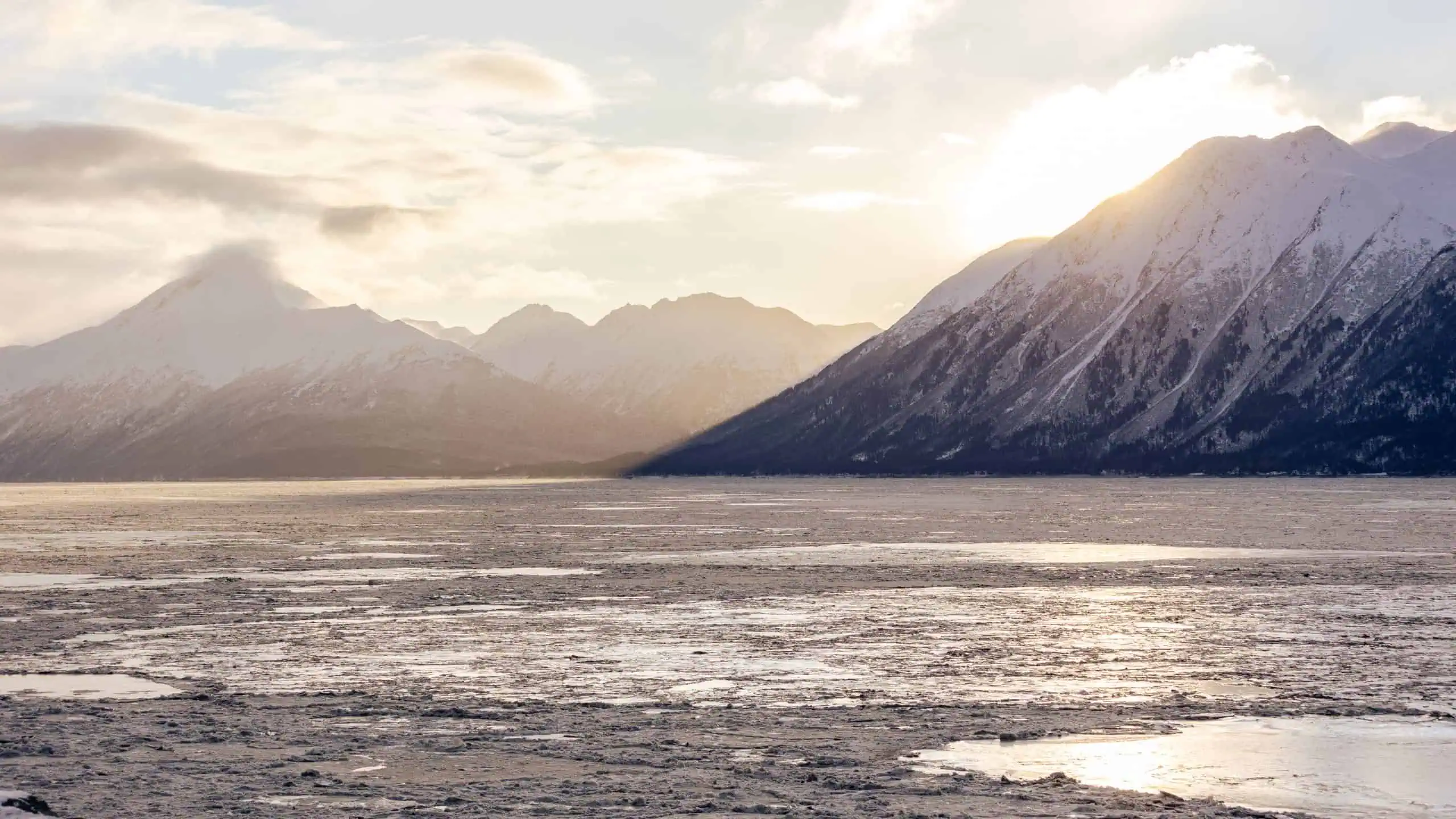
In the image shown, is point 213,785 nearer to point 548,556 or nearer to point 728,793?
point 728,793

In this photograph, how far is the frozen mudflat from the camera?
2184 centimetres

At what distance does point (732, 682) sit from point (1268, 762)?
11.5 m

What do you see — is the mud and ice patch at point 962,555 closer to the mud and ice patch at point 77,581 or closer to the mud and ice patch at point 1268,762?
the mud and ice patch at point 77,581

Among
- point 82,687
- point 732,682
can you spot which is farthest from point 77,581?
point 732,682

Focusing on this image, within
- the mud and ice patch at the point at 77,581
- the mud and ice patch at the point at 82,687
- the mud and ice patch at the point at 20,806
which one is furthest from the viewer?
the mud and ice patch at the point at 77,581

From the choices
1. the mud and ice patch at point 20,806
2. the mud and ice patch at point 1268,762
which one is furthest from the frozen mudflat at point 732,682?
the mud and ice patch at point 20,806

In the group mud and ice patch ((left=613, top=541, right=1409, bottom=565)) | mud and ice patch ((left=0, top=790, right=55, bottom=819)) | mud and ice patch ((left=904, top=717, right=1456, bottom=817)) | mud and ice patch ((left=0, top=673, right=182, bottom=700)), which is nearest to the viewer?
mud and ice patch ((left=0, top=790, right=55, bottom=819))

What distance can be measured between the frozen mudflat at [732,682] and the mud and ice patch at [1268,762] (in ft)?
0.29

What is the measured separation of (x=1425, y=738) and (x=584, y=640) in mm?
20150

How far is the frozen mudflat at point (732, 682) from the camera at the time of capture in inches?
860

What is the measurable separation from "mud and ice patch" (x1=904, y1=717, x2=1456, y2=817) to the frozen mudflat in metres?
0.09

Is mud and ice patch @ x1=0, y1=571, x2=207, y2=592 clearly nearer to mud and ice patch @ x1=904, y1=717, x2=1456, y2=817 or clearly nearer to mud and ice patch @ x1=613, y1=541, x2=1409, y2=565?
mud and ice patch @ x1=613, y1=541, x2=1409, y2=565

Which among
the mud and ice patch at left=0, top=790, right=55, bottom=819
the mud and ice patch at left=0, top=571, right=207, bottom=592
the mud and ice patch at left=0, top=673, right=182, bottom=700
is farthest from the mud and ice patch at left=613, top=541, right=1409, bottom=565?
the mud and ice patch at left=0, top=790, right=55, bottom=819

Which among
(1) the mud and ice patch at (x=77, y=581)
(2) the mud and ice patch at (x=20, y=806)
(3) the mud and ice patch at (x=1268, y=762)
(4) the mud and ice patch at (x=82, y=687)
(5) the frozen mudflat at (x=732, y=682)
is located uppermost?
(2) the mud and ice patch at (x=20, y=806)
